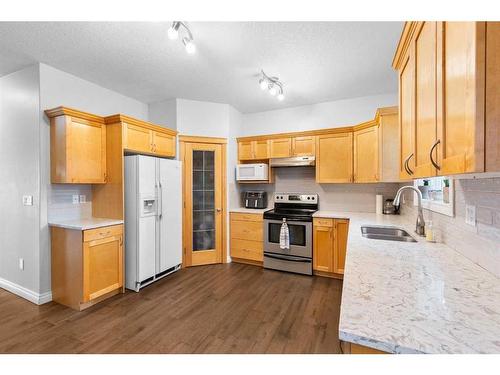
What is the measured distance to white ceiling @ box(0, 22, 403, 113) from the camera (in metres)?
2.00

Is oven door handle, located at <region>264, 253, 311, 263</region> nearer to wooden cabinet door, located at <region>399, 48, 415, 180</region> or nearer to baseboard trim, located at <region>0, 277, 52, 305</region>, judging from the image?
wooden cabinet door, located at <region>399, 48, 415, 180</region>

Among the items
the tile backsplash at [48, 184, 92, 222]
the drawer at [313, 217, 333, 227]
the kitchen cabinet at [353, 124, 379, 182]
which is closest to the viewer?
the tile backsplash at [48, 184, 92, 222]

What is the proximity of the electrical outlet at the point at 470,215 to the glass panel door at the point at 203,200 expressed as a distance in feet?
10.2

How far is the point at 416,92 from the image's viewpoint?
3.98 ft

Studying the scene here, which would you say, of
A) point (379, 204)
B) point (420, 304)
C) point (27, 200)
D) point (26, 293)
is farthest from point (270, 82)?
point (26, 293)

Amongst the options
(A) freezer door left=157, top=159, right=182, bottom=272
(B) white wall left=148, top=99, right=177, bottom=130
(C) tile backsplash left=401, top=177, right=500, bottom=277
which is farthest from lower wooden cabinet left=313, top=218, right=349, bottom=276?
(B) white wall left=148, top=99, right=177, bottom=130

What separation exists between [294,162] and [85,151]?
2841mm

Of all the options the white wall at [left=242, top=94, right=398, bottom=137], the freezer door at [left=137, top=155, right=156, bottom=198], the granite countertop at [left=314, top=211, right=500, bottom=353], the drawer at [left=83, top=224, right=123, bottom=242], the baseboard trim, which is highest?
the white wall at [left=242, top=94, right=398, bottom=137]

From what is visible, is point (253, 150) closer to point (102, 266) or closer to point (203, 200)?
point (203, 200)

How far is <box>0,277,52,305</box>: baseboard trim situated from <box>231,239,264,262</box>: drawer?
238 cm

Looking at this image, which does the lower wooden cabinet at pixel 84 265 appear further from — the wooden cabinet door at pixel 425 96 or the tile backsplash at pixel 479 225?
the tile backsplash at pixel 479 225

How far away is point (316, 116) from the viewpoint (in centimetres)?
387

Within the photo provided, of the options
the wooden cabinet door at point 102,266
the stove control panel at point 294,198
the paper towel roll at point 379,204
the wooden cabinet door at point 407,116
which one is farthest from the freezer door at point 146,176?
the paper towel roll at point 379,204
